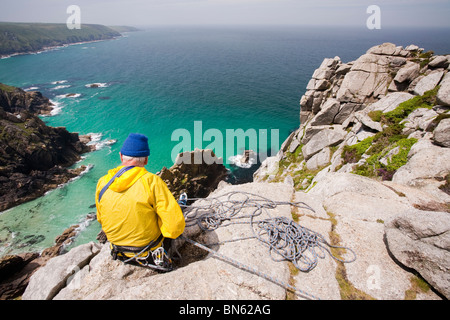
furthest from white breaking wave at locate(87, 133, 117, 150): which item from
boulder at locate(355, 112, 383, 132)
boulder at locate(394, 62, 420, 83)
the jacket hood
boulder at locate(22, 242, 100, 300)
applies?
boulder at locate(394, 62, 420, 83)

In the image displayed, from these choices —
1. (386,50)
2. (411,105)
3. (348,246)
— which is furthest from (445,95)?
(348,246)

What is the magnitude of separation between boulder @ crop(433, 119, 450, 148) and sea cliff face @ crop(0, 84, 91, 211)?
59.0 metres

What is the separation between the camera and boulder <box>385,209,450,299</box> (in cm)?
530

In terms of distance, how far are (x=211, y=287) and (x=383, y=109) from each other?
2528 cm

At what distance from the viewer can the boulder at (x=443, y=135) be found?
39.0 feet

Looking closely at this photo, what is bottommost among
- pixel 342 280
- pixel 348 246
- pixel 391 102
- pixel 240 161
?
pixel 240 161

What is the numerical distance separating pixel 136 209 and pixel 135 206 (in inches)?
3.3

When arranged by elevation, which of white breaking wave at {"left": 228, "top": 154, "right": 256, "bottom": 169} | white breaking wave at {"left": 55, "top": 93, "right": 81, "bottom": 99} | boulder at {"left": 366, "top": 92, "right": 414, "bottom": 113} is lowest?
white breaking wave at {"left": 228, "top": 154, "right": 256, "bottom": 169}

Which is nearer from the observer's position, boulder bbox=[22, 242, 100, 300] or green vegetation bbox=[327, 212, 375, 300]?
green vegetation bbox=[327, 212, 375, 300]

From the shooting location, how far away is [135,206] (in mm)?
4996

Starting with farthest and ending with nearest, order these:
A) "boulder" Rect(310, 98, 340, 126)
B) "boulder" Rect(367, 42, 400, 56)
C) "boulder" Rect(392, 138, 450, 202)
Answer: "boulder" Rect(310, 98, 340, 126) < "boulder" Rect(367, 42, 400, 56) < "boulder" Rect(392, 138, 450, 202)

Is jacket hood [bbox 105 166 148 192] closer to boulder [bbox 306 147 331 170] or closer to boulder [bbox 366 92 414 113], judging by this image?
boulder [bbox 306 147 331 170]

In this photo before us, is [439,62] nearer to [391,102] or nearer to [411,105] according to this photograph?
[391,102]

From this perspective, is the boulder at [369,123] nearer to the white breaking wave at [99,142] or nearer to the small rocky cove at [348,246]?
the small rocky cove at [348,246]
